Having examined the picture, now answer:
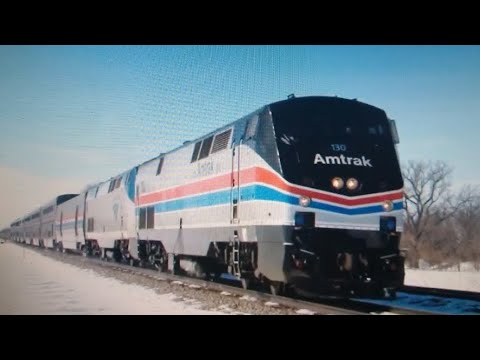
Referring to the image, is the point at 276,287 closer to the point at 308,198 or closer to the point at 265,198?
the point at 265,198

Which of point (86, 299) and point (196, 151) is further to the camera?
point (196, 151)

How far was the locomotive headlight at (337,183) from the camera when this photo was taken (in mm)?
8086

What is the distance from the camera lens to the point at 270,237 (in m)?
8.28

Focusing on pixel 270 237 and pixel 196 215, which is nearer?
pixel 270 237

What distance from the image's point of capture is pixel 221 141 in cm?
1068

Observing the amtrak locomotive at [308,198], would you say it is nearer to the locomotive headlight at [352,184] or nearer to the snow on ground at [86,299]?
the locomotive headlight at [352,184]

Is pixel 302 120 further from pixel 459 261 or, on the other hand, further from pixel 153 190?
pixel 459 261

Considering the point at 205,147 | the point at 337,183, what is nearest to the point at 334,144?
the point at 337,183

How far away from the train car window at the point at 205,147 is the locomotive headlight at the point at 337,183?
3922 mm

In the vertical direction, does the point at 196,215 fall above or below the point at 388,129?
below

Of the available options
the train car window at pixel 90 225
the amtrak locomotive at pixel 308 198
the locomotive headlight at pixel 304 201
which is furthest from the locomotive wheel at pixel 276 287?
the train car window at pixel 90 225

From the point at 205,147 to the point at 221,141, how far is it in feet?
2.98
